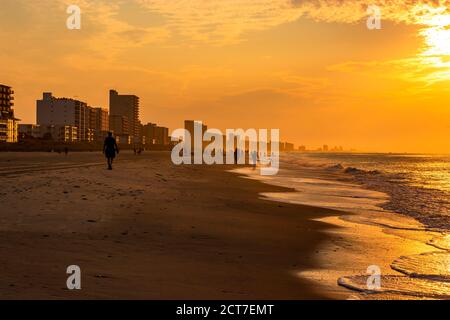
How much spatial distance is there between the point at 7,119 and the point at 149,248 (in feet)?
541

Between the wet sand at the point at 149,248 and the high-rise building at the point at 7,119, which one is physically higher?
the high-rise building at the point at 7,119

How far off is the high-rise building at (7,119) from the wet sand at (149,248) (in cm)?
15083

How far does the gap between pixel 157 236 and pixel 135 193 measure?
938cm

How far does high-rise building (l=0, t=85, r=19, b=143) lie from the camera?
150875mm

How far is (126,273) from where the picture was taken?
7340 millimetres

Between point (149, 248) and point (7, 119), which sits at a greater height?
point (7, 119)

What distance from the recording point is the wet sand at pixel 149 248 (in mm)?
6664

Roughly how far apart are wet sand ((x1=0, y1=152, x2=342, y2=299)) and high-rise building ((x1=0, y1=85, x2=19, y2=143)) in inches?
5938

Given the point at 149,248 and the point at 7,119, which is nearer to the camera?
the point at 149,248

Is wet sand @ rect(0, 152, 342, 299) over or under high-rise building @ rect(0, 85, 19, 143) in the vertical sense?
under

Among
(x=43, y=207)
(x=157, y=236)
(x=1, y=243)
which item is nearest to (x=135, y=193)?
(x=43, y=207)

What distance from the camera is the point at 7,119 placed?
153 m

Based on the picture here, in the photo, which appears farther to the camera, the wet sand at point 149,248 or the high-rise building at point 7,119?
the high-rise building at point 7,119
